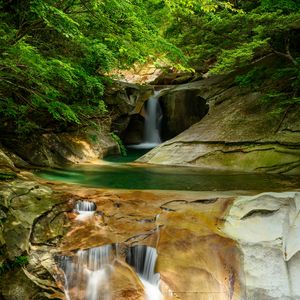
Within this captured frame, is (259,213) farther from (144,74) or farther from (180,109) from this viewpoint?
(144,74)

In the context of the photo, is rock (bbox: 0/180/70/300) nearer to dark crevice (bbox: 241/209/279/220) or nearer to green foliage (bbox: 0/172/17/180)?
green foliage (bbox: 0/172/17/180)

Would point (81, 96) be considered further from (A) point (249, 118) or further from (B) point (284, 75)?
(B) point (284, 75)

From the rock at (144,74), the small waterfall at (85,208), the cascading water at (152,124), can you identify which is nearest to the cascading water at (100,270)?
the small waterfall at (85,208)

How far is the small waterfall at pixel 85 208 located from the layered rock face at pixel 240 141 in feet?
21.0

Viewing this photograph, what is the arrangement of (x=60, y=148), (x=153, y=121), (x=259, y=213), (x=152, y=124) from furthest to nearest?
(x=152, y=124), (x=153, y=121), (x=60, y=148), (x=259, y=213)

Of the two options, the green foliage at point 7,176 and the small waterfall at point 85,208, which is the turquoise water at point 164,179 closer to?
the green foliage at point 7,176

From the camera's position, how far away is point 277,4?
32.9 feet

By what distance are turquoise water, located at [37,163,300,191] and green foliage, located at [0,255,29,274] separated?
3821 mm

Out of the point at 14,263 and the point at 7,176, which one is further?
the point at 7,176

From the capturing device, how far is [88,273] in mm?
5434

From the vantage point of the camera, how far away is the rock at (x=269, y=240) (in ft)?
17.4

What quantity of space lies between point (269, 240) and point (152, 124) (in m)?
15.1

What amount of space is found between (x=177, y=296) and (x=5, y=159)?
6549 millimetres

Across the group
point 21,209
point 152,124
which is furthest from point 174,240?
point 152,124
